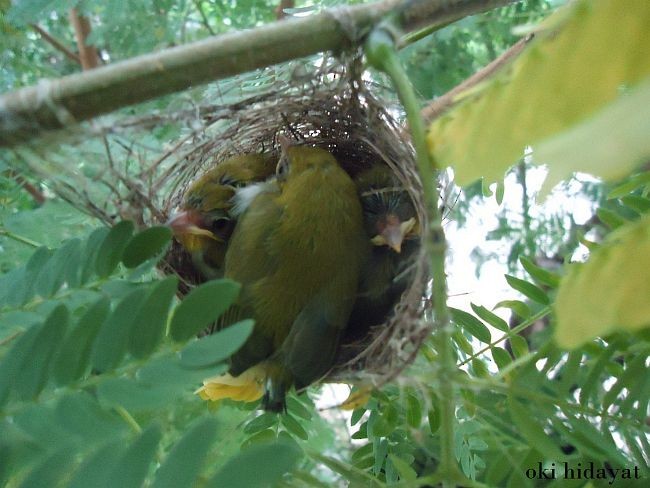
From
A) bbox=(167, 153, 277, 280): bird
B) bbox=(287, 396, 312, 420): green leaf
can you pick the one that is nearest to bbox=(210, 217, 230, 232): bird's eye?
bbox=(167, 153, 277, 280): bird

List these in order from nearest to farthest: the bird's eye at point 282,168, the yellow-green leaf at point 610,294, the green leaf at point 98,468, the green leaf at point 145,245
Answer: the yellow-green leaf at point 610,294, the green leaf at point 98,468, the green leaf at point 145,245, the bird's eye at point 282,168

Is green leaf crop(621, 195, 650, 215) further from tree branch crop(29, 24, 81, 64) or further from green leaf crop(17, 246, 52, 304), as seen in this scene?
tree branch crop(29, 24, 81, 64)

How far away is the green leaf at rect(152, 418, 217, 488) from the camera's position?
39 cm

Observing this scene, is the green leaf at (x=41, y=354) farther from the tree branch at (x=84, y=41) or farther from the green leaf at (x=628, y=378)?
the tree branch at (x=84, y=41)

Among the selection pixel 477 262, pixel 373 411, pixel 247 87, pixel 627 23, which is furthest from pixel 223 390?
pixel 477 262

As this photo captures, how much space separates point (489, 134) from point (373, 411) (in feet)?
1.55

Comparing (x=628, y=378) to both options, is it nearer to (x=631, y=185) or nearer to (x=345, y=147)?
(x=631, y=185)

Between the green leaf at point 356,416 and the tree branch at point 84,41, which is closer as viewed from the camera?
the green leaf at point 356,416

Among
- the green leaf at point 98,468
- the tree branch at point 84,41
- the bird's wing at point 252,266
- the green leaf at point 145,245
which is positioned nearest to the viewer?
the green leaf at point 98,468

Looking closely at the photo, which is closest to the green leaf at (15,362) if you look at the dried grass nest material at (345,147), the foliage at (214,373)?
the foliage at (214,373)

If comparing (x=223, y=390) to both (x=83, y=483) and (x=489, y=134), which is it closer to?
(x=83, y=483)

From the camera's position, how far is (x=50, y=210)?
0.98m

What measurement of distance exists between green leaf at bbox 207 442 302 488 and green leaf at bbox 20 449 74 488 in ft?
0.34

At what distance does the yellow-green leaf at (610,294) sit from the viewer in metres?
0.29
